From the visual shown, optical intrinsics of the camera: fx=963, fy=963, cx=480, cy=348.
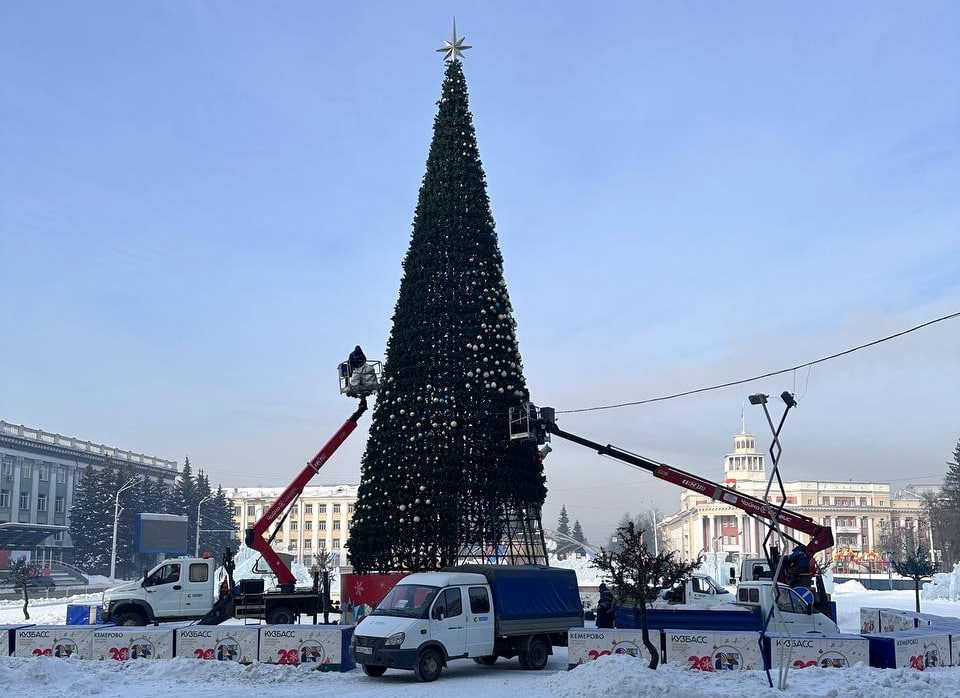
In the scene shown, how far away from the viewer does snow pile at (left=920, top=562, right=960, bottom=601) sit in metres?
61.2

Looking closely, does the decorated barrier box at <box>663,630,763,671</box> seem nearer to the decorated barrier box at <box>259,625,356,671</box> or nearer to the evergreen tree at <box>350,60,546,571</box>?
the decorated barrier box at <box>259,625,356,671</box>

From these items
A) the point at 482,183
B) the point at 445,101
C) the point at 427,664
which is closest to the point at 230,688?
the point at 427,664

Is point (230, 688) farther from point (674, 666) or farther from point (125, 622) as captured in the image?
point (125, 622)

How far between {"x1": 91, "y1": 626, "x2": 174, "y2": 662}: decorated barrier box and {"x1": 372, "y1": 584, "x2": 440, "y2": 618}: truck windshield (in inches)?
191

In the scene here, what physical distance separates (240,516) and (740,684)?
181 m

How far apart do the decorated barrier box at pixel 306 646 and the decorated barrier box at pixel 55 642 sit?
421 cm

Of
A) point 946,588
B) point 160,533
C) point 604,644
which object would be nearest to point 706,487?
point 604,644

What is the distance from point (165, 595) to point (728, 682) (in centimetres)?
1960

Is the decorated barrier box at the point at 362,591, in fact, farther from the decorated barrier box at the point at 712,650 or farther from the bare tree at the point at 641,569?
the decorated barrier box at the point at 712,650

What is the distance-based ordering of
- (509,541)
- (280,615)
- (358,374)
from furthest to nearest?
(358,374) → (509,541) → (280,615)

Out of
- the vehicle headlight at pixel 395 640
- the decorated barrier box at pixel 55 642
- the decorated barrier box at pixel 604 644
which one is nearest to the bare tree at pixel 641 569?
the decorated barrier box at pixel 604 644

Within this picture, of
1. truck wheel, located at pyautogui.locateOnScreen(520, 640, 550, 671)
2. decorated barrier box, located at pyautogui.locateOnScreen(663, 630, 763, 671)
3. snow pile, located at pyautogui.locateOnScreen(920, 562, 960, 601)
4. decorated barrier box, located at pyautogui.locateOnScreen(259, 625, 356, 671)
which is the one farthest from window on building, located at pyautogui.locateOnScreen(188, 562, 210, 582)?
snow pile, located at pyautogui.locateOnScreen(920, 562, 960, 601)

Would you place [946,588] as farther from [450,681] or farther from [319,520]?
[319,520]

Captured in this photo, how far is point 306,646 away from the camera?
2125cm
